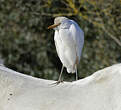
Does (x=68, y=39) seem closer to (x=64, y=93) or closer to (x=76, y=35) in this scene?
(x=76, y=35)

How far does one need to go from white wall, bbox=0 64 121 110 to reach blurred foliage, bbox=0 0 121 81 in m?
4.35

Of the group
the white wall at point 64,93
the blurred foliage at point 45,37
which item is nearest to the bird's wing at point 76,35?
the white wall at point 64,93

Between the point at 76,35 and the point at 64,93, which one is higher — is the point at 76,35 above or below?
above

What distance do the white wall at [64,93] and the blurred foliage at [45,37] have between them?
4348 mm

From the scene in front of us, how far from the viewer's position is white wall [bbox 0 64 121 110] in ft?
10.1

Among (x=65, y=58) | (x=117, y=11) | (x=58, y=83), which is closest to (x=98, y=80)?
(x=58, y=83)

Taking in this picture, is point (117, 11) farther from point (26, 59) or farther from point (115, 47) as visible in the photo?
point (26, 59)

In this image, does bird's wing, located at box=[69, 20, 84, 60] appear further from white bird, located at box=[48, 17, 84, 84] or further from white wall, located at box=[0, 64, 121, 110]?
white wall, located at box=[0, 64, 121, 110]

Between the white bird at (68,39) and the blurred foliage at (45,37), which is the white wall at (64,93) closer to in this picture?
the white bird at (68,39)

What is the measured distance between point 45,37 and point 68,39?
4.49 m

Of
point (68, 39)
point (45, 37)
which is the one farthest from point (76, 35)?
point (45, 37)

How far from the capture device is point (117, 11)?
7.95 m

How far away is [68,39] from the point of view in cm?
437

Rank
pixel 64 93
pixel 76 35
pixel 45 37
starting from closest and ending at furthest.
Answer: pixel 64 93, pixel 76 35, pixel 45 37
